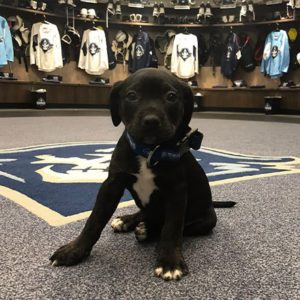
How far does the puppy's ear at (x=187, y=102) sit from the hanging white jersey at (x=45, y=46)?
6.98 metres

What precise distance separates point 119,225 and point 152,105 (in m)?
0.41

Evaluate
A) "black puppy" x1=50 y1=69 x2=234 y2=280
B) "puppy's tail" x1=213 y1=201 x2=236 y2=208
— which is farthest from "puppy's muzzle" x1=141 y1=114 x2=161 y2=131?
"puppy's tail" x1=213 y1=201 x2=236 y2=208

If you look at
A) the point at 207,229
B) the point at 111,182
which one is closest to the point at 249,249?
the point at 207,229

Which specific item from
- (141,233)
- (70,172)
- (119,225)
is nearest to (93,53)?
(70,172)

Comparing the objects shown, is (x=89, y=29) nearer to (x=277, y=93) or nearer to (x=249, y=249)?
(x=277, y=93)

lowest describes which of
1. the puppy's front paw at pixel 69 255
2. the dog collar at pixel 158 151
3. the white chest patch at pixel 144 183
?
the puppy's front paw at pixel 69 255

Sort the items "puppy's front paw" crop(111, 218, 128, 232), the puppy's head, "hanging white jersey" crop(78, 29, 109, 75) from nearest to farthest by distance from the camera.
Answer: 1. the puppy's head
2. "puppy's front paw" crop(111, 218, 128, 232)
3. "hanging white jersey" crop(78, 29, 109, 75)

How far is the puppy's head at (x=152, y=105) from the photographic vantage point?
905 mm

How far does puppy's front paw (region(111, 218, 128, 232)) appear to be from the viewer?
1.17 meters

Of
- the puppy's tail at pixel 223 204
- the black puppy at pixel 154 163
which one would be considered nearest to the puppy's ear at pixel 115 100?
the black puppy at pixel 154 163

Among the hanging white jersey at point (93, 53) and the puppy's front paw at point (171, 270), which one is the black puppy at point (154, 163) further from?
the hanging white jersey at point (93, 53)

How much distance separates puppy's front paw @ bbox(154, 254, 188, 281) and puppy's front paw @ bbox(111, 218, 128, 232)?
0.98 feet

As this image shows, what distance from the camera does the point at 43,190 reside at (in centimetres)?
159

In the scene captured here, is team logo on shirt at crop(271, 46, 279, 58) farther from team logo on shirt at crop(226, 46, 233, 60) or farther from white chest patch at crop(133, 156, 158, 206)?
white chest patch at crop(133, 156, 158, 206)
